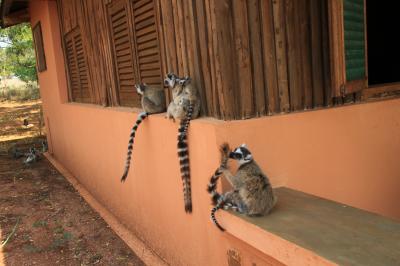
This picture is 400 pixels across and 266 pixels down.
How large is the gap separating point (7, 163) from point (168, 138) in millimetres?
10595

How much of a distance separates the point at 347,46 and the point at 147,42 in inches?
99.0

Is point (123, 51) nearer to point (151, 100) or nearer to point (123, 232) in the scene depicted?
point (151, 100)

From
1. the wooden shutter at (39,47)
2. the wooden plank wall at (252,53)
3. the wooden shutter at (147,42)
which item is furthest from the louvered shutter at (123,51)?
→ the wooden shutter at (39,47)

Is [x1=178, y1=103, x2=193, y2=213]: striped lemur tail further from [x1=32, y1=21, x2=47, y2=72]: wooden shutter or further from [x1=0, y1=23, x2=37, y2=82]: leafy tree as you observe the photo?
[x1=0, y1=23, x2=37, y2=82]: leafy tree

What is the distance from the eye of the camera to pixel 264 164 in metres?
3.63

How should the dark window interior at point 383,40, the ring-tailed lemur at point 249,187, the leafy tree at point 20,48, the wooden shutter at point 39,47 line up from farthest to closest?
the leafy tree at point 20,48, the wooden shutter at point 39,47, the dark window interior at point 383,40, the ring-tailed lemur at point 249,187

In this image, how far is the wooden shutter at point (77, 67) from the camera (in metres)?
8.86

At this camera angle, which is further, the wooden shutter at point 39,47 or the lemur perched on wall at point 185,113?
the wooden shutter at point 39,47

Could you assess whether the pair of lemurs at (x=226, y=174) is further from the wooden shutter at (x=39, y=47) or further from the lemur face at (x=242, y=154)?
the wooden shutter at (x=39, y=47)

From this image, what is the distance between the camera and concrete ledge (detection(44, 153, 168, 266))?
18.3ft

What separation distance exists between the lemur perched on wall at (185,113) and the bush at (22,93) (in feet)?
105

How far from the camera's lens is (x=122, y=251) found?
6043 mm

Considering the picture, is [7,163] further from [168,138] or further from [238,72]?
[238,72]

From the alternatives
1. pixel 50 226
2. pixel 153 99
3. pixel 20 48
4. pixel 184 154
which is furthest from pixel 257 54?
pixel 20 48
